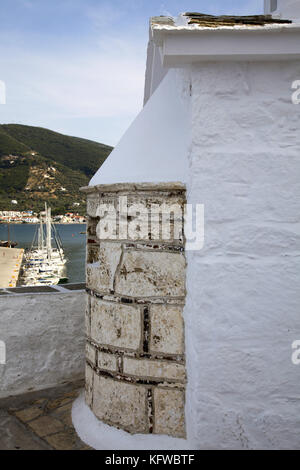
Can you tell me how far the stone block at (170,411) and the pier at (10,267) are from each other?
83.2ft

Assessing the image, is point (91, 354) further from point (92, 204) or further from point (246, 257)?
point (246, 257)

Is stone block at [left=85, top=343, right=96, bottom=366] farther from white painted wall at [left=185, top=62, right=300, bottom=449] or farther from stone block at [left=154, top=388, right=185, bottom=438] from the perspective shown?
white painted wall at [left=185, top=62, right=300, bottom=449]

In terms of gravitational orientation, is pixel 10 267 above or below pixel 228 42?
below

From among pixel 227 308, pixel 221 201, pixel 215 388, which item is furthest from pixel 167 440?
pixel 221 201

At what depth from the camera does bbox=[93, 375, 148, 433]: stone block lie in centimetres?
271

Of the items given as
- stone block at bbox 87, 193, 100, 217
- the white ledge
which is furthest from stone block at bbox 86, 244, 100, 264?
the white ledge

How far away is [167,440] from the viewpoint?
266 cm

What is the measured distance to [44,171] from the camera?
8000 centimetres

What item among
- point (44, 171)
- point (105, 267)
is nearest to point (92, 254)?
point (105, 267)

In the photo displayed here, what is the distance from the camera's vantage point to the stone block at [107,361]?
111 inches

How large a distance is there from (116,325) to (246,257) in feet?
3.49

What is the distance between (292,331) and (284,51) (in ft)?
5.63

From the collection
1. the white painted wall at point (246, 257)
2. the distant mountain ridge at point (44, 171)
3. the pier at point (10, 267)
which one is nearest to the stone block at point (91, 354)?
the white painted wall at point (246, 257)

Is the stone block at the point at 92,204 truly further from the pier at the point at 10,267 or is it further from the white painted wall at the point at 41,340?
the pier at the point at 10,267
